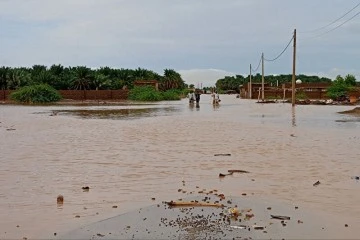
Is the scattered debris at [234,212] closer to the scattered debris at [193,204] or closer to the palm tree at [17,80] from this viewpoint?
the scattered debris at [193,204]

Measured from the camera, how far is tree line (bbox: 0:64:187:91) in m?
65.6

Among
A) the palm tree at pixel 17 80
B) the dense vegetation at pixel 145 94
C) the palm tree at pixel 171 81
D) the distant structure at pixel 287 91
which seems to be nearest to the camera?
the palm tree at pixel 17 80

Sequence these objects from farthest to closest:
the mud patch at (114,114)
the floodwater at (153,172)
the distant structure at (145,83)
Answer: the distant structure at (145,83), the mud patch at (114,114), the floodwater at (153,172)

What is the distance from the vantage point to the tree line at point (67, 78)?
215 ft

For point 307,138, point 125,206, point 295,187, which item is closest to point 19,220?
point 125,206

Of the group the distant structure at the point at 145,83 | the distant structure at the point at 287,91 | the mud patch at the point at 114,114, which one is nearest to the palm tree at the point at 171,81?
the distant structure at the point at 145,83

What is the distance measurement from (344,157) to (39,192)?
7.58 meters

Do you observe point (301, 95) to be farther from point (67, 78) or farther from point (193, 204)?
point (193, 204)

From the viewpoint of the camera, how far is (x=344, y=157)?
12.8 metres

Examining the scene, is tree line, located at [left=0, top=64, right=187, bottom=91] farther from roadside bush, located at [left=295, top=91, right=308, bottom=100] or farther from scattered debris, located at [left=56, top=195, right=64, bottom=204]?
scattered debris, located at [left=56, top=195, right=64, bottom=204]

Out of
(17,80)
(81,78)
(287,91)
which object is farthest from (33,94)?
(287,91)

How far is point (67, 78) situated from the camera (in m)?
70.4

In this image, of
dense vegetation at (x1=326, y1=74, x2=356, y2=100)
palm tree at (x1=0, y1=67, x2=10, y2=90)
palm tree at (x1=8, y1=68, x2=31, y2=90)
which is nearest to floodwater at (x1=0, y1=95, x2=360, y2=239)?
dense vegetation at (x1=326, y1=74, x2=356, y2=100)

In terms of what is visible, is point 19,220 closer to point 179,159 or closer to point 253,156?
point 179,159
